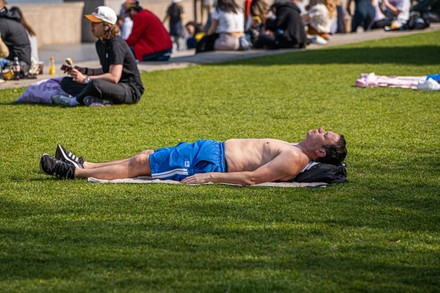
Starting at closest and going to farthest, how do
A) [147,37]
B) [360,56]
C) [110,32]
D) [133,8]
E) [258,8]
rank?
[110,32]
[147,37]
[133,8]
[360,56]
[258,8]

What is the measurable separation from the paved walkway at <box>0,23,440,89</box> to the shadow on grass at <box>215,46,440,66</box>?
0.74 m

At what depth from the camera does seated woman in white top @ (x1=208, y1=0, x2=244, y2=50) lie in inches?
846

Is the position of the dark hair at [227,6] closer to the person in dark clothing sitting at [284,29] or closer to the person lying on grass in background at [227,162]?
the person in dark clothing sitting at [284,29]

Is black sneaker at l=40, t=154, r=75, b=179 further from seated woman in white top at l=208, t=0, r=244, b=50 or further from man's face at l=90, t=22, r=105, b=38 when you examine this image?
seated woman in white top at l=208, t=0, r=244, b=50

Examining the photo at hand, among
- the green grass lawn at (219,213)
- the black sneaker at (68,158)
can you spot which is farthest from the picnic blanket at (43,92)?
the black sneaker at (68,158)

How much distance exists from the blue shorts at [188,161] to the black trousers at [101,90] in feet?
14.6

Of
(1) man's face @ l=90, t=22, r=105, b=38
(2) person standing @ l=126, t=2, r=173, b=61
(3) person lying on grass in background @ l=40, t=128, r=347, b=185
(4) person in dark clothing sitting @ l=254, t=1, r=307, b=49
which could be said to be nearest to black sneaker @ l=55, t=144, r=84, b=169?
(3) person lying on grass in background @ l=40, t=128, r=347, b=185

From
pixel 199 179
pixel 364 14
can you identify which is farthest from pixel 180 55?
pixel 199 179

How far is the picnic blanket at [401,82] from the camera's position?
573 inches

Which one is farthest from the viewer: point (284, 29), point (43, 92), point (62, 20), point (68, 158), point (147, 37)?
point (62, 20)

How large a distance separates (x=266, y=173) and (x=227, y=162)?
15.8 inches

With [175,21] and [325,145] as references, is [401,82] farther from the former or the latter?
[175,21]

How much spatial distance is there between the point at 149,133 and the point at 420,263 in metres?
5.26

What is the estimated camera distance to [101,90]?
12445 mm
